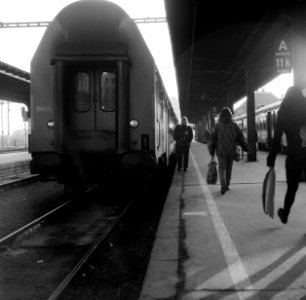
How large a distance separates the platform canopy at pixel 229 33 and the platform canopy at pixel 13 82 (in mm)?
9502

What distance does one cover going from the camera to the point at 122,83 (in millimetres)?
8258

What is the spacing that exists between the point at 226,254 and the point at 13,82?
94.7 ft

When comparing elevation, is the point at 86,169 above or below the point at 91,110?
below

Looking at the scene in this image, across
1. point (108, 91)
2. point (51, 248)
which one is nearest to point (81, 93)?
point (108, 91)

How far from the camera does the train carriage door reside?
8625 millimetres

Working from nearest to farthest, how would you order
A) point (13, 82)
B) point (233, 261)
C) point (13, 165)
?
point (233, 261), point (13, 165), point (13, 82)

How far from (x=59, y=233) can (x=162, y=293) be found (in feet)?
9.70

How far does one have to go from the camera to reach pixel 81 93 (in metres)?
8.76

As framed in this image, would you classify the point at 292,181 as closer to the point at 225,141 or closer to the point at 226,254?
the point at 226,254

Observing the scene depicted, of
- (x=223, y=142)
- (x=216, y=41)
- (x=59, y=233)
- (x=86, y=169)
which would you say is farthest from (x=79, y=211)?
(x=216, y=41)

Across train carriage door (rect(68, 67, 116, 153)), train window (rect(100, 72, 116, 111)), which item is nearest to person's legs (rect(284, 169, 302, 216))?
train carriage door (rect(68, 67, 116, 153))

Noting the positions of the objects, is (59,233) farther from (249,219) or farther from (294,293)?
(294,293)

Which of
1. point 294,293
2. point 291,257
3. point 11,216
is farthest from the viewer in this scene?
point 11,216

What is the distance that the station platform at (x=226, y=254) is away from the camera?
12.4 ft
